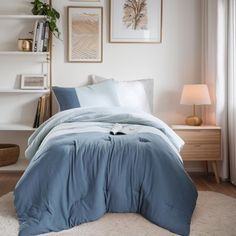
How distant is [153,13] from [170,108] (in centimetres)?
109

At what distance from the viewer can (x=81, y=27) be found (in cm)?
436

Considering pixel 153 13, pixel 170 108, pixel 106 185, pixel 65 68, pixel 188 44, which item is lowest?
pixel 106 185

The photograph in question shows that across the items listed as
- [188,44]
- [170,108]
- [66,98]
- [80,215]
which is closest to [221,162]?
[170,108]

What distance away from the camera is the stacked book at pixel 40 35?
13.7 feet

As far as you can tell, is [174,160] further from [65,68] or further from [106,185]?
A: [65,68]

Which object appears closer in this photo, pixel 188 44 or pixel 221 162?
pixel 221 162

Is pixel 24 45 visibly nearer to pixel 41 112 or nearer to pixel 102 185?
pixel 41 112

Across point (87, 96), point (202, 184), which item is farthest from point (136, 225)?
point (87, 96)

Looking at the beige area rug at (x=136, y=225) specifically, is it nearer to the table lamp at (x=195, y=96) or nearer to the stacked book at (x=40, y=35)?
the table lamp at (x=195, y=96)

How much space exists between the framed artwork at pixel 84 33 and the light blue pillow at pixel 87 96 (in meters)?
0.42

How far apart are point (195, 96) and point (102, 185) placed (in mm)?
1821

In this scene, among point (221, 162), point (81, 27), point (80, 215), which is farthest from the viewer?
point (81, 27)

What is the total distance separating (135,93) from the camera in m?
4.23

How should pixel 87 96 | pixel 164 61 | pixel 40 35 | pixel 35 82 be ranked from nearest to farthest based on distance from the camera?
pixel 87 96 < pixel 40 35 < pixel 35 82 < pixel 164 61
